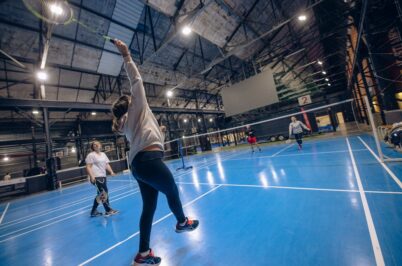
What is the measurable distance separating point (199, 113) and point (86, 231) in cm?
1651

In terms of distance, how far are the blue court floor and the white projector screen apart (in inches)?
431

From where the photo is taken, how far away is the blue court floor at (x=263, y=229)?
1756mm

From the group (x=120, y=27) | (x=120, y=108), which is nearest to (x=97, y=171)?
(x=120, y=108)

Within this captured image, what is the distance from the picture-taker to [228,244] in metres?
2.08

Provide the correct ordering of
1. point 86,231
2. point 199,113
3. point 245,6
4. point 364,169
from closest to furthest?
point 86,231 → point 364,169 → point 245,6 → point 199,113

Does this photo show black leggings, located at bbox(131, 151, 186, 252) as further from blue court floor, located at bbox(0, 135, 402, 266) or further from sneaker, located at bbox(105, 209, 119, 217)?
sneaker, located at bbox(105, 209, 119, 217)

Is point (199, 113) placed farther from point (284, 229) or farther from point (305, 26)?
point (284, 229)

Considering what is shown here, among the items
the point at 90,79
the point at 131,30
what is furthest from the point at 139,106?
the point at 90,79

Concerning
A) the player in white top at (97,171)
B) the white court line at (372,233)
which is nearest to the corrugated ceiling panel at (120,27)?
the player in white top at (97,171)

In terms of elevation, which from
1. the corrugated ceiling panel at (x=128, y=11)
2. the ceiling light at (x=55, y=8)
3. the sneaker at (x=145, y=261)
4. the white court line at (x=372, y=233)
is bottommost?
the white court line at (x=372, y=233)

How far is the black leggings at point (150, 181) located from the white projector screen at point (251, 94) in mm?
14446

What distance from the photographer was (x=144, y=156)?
64.4 inches

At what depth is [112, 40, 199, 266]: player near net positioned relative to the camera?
5.37 ft

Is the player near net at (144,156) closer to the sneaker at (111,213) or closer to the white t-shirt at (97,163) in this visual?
the sneaker at (111,213)
